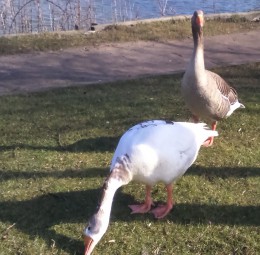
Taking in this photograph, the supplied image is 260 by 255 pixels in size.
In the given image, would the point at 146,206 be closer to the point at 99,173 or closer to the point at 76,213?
the point at 76,213

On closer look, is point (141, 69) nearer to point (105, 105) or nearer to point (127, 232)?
point (105, 105)

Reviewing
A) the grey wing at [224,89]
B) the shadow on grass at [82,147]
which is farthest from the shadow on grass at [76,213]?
the grey wing at [224,89]

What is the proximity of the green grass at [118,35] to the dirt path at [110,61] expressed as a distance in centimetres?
22

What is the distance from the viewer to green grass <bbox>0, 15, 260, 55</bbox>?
875 centimetres

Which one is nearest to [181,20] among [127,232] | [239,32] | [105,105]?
[239,32]

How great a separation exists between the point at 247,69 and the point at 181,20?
280 centimetres

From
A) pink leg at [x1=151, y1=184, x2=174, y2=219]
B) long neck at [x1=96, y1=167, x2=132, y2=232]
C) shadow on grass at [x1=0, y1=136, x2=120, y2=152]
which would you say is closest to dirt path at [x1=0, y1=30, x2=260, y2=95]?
shadow on grass at [x1=0, y1=136, x2=120, y2=152]

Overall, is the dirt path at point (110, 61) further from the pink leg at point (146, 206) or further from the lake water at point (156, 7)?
the pink leg at point (146, 206)

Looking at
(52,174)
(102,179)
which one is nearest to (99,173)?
(102,179)

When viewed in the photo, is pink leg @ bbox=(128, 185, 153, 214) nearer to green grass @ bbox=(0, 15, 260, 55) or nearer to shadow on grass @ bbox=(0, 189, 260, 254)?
shadow on grass @ bbox=(0, 189, 260, 254)

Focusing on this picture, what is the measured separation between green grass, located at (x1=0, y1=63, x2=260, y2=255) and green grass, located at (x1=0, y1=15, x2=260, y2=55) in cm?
211

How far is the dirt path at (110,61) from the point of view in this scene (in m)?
7.46

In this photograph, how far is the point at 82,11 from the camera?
35.5 feet

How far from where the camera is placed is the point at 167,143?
4.10 meters
